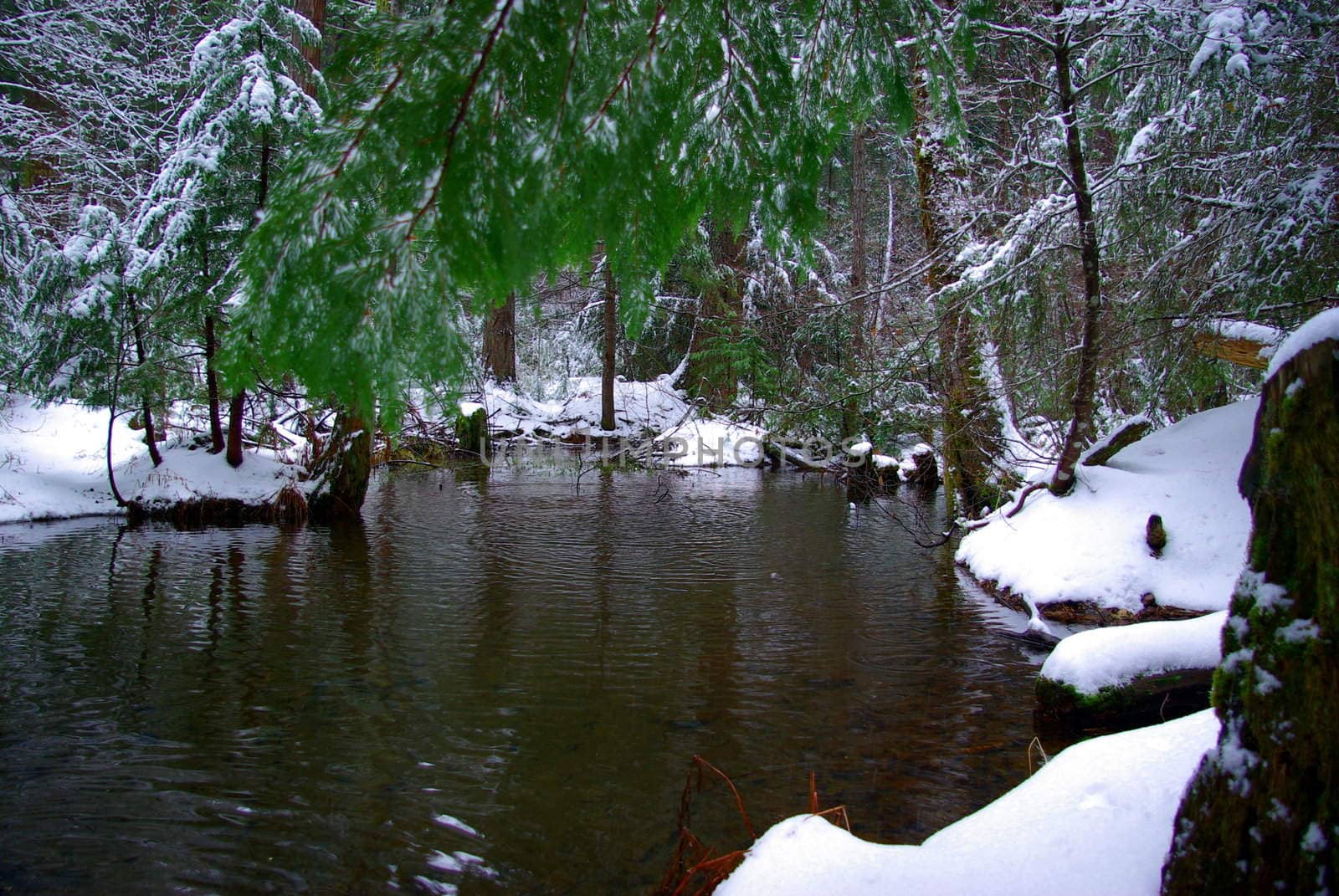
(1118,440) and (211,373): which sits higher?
(211,373)

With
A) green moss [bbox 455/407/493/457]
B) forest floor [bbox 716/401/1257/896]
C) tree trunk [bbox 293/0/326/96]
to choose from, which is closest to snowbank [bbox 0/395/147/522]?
tree trunk [bbox 293/0/326/96]

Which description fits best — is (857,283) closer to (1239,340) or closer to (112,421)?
(1239,340)

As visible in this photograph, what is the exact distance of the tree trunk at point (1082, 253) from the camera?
675cm

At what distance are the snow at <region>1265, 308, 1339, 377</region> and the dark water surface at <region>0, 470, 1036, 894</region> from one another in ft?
8.39

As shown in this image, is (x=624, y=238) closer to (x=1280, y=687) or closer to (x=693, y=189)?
(x=693, y=189)

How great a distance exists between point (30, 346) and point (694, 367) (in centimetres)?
1642

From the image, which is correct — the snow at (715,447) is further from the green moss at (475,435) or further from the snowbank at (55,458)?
the snowbank at (55,458)

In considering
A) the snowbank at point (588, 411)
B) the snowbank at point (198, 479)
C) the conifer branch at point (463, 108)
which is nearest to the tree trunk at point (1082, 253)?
the conifer branch at point (463, 108)

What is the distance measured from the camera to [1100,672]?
14.3ft

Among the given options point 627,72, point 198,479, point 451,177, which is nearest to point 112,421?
point 198,479

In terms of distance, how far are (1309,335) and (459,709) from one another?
449 centimetres

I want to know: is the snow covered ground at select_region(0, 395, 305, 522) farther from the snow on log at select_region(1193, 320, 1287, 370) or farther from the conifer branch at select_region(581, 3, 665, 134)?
the snow on log at select_region(1193, 320, 1287, 370)

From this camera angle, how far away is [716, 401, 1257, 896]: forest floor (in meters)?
2.07

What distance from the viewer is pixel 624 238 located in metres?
2.44
